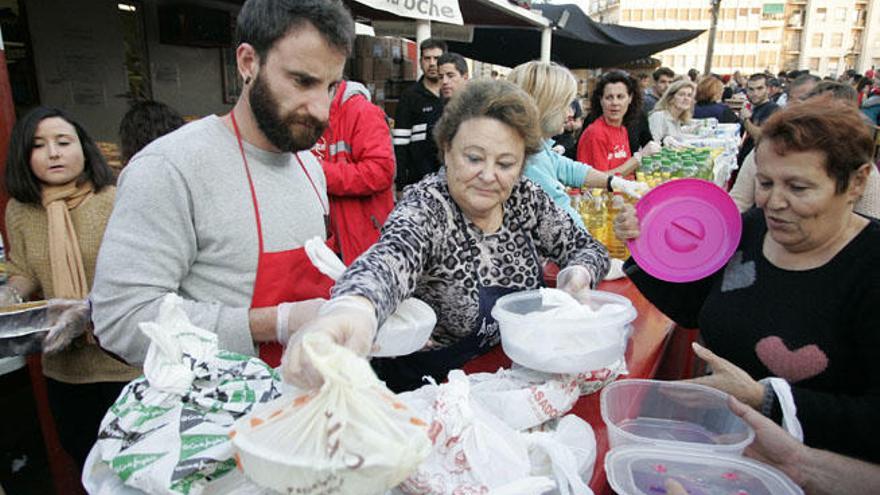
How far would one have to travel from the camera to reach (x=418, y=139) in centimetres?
508

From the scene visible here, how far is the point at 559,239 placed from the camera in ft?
6.93

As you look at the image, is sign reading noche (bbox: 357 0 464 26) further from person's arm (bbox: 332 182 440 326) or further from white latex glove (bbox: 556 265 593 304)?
white latex glove (bbox: 556 265 593 304)

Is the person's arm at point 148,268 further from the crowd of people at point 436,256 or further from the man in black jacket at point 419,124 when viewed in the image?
the man in black jacket at point 419,124

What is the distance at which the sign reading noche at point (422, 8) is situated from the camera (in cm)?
455

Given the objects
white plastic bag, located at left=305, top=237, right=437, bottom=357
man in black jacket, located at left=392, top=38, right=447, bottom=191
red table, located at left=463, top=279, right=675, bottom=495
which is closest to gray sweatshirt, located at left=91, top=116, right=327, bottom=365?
white plastic bag, located at left=305, top=237, right=437, bottom=357

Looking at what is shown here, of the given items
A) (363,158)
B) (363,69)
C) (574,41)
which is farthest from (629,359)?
(574,41)

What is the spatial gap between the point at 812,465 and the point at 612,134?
4.16m

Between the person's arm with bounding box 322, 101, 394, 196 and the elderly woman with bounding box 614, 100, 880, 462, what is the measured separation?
2.10 meters

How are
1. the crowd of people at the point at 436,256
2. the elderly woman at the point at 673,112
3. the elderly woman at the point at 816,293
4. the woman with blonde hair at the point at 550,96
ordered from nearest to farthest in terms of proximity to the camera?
the crowd of people at the point at 436,256 → the elderly woman at the point at 816,293 → the woman with blonde hair at the point at 550,96 → the elderly woman at the point at 673,112

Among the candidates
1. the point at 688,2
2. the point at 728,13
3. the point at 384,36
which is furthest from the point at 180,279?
the point at 728,13

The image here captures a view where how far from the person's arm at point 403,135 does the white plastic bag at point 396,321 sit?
365 cm

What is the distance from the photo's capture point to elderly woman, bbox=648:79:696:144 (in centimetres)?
658

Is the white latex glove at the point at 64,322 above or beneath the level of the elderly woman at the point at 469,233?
beneath

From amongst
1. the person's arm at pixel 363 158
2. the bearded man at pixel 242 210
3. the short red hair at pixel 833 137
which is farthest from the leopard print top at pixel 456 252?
the person's arm at pixel 363 158
